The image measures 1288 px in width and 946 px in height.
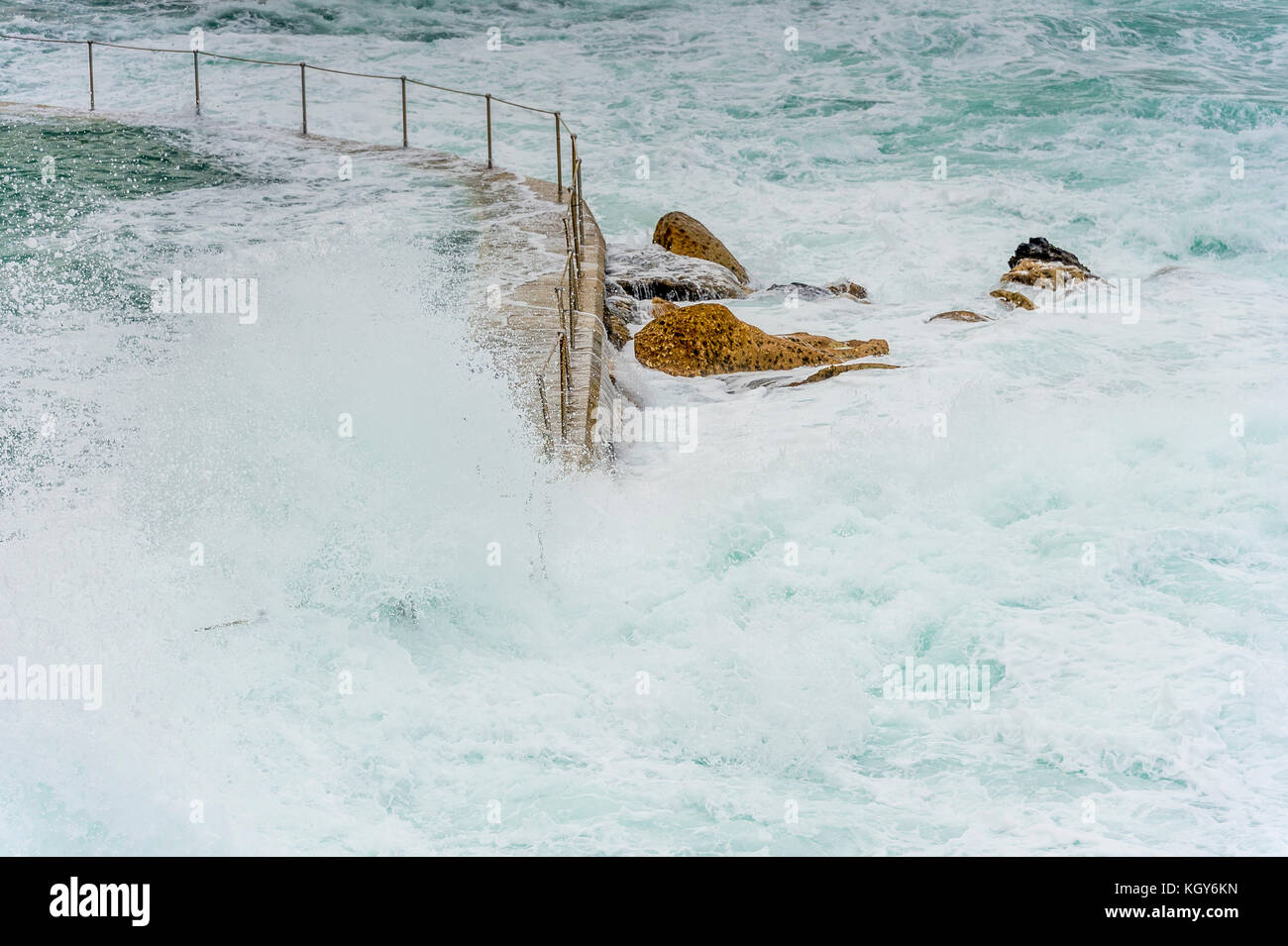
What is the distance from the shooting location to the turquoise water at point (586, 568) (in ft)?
15.9

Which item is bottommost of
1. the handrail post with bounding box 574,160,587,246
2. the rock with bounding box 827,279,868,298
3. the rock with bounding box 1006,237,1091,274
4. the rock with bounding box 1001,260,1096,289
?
the rock with bounding box 827,279,868,298

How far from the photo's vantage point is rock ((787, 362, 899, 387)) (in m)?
9.48

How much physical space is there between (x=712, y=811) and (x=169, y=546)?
302 centimetres

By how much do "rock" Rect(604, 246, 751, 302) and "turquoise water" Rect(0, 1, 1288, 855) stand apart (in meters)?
0.51

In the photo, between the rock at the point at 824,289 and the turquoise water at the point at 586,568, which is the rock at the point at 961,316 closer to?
the turquoise water at the point at 586,568

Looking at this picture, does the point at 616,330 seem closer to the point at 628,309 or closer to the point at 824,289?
the point at 628,309

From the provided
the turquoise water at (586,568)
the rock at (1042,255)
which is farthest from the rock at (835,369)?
the rock at (1042,255)

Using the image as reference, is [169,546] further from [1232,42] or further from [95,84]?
[1232,42]

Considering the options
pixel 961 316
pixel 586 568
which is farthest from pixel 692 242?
pixel 586 568

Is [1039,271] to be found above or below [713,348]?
above

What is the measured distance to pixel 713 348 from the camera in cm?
991

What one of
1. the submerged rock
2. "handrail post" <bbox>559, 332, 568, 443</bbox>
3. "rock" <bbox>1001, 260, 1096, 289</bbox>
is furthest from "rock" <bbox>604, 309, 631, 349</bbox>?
"rock" <bbox>1001, 260, 1096, 289</bbox>

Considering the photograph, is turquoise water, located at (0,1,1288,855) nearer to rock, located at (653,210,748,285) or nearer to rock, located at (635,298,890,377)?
rock, located at (635,298,890,377)

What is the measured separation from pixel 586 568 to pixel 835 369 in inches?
156
